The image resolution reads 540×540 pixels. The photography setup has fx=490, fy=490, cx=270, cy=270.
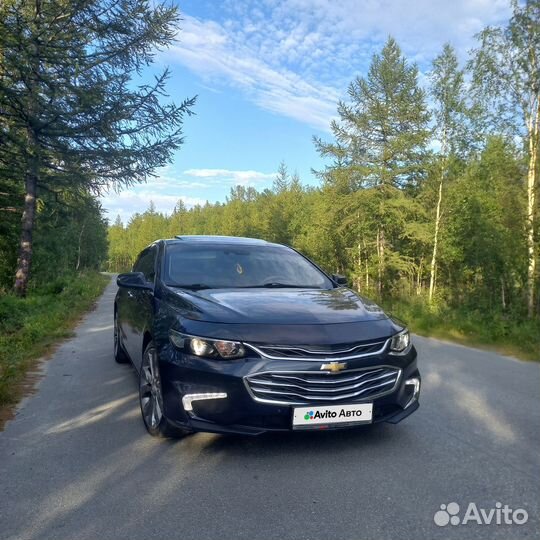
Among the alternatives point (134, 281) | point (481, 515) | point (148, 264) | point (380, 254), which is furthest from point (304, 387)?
point (380, 254)

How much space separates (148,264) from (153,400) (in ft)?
7.02

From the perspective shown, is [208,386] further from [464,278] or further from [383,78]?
[383,78]

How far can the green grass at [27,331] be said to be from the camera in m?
5.79

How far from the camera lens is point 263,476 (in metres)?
3.25

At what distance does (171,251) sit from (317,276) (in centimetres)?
161

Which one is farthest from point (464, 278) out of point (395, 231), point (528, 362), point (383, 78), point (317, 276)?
point (317, 276)

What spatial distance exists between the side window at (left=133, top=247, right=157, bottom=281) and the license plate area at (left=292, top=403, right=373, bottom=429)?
95.0 inches

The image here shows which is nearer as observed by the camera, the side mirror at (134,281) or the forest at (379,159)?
the side mirror at (134,281)

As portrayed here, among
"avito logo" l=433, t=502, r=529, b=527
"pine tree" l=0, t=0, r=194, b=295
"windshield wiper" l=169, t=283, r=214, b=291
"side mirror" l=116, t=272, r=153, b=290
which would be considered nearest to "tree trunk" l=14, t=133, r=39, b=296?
"pine tree" l=0, t=0, r=194, b=295

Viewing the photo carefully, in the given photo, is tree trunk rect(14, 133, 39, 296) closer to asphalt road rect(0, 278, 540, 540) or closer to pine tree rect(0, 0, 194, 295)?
pine tree rect(0, 0, 194, 295)

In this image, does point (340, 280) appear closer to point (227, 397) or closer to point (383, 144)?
point (227, 397)

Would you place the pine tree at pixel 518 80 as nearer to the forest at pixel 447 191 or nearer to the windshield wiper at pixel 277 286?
the forest at pixel 447 191

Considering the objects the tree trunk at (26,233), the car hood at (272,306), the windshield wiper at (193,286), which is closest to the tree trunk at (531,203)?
the car hood at (272,306)

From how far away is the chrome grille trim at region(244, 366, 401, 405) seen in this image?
3369mm
